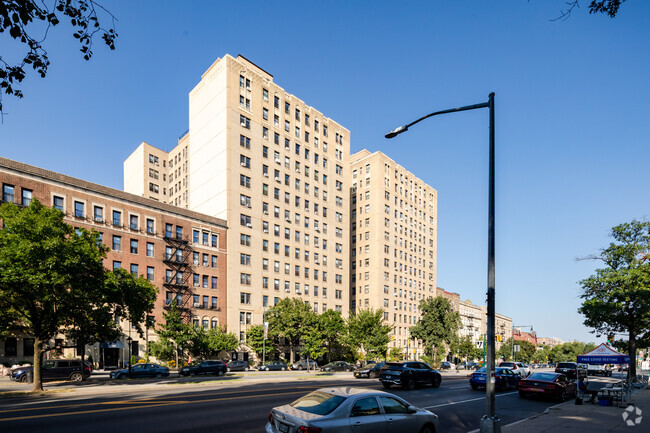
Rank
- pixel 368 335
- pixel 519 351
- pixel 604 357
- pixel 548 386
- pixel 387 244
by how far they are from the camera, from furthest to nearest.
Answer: pixel 519 351
pixel 387 244
pixel 368 335
pixel 548 386
pixel 604 357

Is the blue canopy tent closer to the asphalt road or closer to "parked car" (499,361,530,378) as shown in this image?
the asphalt road

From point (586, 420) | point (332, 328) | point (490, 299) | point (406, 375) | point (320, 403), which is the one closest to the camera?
point (320, 403)

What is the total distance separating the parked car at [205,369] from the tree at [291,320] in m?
17.6

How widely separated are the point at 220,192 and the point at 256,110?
14801 millimetres

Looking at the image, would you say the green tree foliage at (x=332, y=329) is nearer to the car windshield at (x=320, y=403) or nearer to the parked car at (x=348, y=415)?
the parked car at (x=348, y=415)

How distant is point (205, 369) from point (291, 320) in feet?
63.8

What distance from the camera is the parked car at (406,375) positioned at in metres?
24.3

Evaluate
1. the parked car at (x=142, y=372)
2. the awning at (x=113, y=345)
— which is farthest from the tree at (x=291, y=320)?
the parked car at (x=142, y=372)

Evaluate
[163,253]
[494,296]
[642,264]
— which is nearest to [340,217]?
[163,253]

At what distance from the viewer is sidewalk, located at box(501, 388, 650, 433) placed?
41.3 feet

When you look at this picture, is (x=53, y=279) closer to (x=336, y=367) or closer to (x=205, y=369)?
(x=205, y=369)

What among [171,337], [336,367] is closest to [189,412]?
[336,367]

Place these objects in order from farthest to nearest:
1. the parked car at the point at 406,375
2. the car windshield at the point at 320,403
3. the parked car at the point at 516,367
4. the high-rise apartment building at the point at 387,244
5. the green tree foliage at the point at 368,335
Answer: the high-rise apartment building at the point at 387,244
the green tree foliage at the point at 368,335
the parked car at the point at 516,367
the parked car at the point at 406,375
the car windshield at the point at 320,403

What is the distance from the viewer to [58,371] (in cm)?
3034
